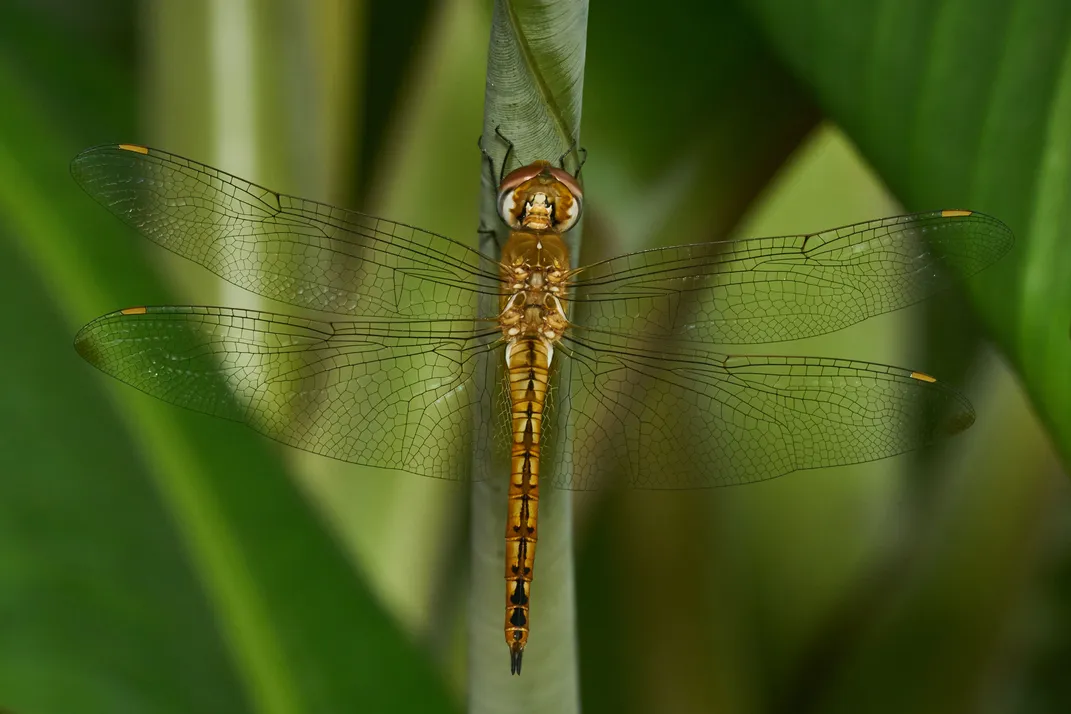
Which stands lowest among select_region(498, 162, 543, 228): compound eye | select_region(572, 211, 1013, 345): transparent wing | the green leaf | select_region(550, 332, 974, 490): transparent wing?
the green leaf

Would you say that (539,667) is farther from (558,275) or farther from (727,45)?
(727,45)

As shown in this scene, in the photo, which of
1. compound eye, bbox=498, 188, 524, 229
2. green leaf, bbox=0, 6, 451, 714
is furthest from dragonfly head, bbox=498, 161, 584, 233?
green leaf, bbox=0, 6, 451, 714

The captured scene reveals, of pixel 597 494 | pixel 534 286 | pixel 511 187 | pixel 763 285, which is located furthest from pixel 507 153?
pixel 597 494

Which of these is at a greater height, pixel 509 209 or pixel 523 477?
pixel 509 209

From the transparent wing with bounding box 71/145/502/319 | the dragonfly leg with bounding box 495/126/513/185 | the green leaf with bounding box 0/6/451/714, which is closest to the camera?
the dragonfly leg with bounding box 495/126/513/185

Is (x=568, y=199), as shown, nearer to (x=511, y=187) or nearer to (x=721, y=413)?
(x=511, y=187)

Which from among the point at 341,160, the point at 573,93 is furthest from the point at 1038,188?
the point at 341,160

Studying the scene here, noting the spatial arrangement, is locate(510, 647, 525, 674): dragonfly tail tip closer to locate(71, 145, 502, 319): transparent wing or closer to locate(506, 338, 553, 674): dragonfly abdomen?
locate(506, 338, 553, 674): dragonfly abdomen
